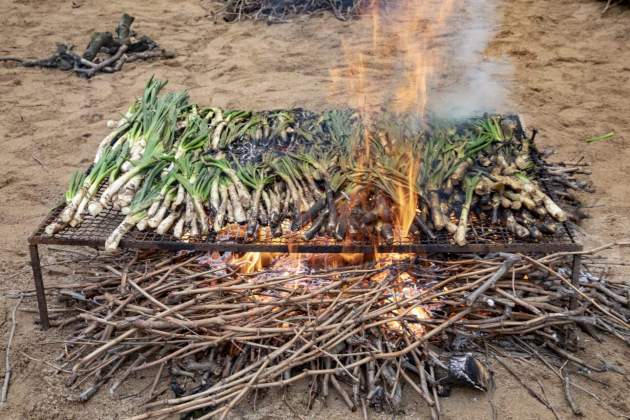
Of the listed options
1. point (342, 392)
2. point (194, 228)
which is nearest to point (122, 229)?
point (194, 228)

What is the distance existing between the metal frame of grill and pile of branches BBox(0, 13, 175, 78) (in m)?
5.01

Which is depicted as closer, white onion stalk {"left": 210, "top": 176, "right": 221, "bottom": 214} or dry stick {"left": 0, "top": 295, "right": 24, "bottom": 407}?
dry stick {"left": 0, "top": 295, "right": 24, "bottom": 407}

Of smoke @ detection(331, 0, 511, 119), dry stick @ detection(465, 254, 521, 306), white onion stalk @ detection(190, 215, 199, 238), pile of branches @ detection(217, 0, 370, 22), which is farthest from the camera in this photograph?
pile of branches @ detection(217, 0, 370, 22)

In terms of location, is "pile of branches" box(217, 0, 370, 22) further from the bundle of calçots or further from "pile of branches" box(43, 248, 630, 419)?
"pile of branches" box(43, 248, 630, 419)

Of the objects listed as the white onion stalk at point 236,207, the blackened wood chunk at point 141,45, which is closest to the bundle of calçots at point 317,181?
the white onion stalk at point 236,207

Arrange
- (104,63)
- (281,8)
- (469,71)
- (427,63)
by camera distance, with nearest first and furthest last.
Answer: (469,71) < (427,63) < (104,63) < (281,8)

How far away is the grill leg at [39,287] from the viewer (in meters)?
3.78

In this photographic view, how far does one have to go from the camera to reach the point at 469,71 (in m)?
7.90

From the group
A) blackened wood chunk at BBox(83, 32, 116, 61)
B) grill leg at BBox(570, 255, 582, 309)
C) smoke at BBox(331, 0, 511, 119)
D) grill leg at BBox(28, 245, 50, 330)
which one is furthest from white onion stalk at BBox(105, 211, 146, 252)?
blackened wood chunk at BBox(83, 32, 116, 61)

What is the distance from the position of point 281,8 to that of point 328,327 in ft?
25.5

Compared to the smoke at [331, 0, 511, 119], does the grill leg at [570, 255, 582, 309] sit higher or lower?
lower

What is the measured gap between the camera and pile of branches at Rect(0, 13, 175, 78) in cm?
833

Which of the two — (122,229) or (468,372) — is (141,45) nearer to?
(122,229)

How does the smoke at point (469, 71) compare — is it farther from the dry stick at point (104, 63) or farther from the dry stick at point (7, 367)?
the dry stick at point (104, 63)
